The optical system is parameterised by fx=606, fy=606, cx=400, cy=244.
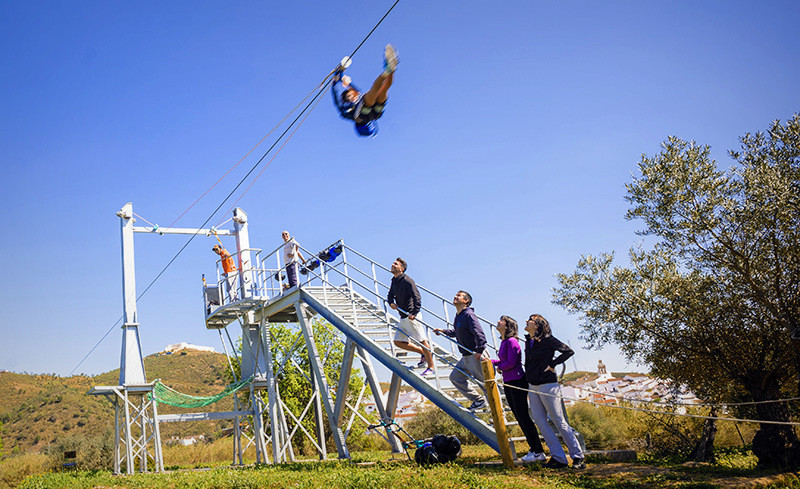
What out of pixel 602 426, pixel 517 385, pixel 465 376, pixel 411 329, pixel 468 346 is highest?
pixel 411 329

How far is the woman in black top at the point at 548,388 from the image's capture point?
880 centimetres

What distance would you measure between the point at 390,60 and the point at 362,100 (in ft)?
4.17

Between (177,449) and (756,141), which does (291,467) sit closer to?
(756,141)

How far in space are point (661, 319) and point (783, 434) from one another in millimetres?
2686

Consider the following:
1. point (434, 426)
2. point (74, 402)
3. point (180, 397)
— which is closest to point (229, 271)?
point (180, 397)

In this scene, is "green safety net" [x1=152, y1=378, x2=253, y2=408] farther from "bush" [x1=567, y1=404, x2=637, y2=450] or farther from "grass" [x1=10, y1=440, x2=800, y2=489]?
"bush" [x1=567, y1=404, x2=637, y2=450]

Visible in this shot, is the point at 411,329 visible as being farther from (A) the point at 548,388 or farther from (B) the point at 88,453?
(B) the point at 88,453

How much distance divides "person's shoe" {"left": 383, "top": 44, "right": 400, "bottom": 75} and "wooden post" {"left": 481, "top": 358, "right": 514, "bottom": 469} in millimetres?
4539

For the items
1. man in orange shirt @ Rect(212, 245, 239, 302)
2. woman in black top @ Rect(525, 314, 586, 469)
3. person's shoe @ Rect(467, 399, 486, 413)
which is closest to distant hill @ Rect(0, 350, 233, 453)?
man in orange shirt @ Rect(212, 245, 239, 302)

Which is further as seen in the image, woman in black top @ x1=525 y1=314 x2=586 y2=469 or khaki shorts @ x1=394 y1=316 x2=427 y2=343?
khaki shorts @ x1=394 y1=316 x2=427 y2=343

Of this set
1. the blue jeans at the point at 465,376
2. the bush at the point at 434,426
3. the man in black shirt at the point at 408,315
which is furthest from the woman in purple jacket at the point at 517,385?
the bush at the point at 434,426

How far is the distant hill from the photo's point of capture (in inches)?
2004

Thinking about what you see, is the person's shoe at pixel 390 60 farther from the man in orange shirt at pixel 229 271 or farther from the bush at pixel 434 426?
the bush at pixel 434 426

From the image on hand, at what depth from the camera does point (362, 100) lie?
10016 millimetres
